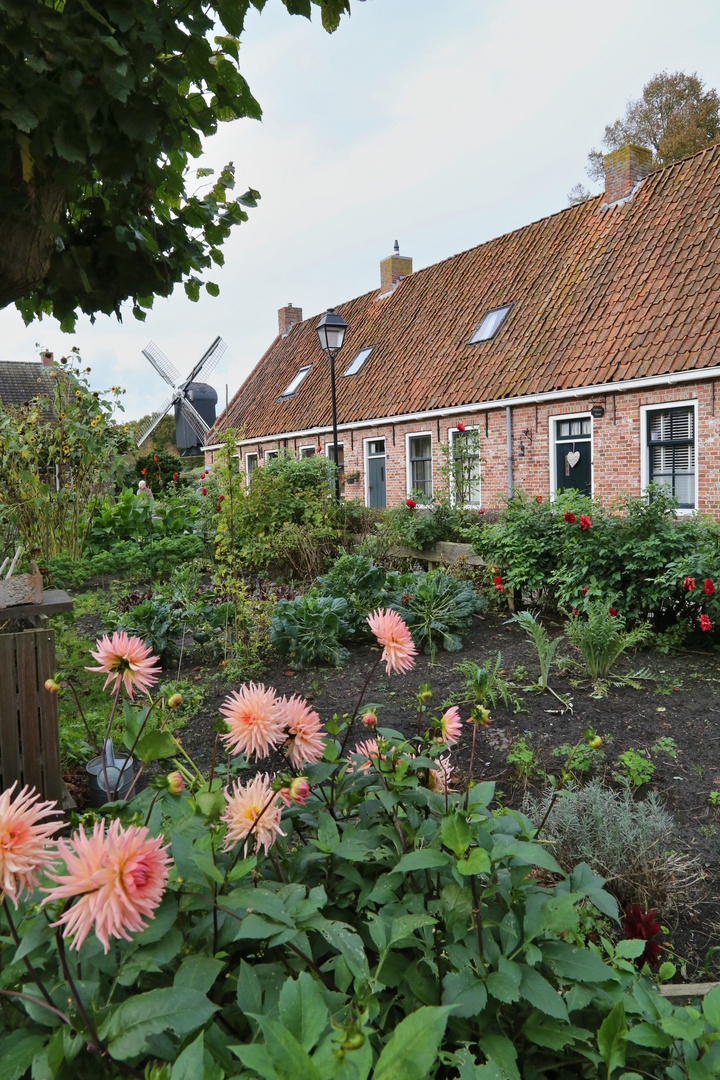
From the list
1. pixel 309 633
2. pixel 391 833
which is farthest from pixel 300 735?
pixel 309 633

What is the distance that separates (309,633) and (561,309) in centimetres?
972

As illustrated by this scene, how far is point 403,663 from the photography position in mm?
1440

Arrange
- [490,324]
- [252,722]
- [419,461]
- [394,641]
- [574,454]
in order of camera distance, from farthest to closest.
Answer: [419,461], [490,324], [574,454], [394,641], [252,722]

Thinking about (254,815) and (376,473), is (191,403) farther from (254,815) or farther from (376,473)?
(254,815)

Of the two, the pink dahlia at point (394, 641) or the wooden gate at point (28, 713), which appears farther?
the wooden gate at point (28, 713)

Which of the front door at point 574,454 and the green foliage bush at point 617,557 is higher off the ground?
the front door at point 574,454

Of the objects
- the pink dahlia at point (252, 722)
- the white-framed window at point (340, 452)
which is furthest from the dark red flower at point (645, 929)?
the white-framed window at point (340, 452)

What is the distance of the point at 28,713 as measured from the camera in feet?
8.69

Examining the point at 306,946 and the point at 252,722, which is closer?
the point at 306,946

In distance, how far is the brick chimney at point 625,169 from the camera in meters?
12.9

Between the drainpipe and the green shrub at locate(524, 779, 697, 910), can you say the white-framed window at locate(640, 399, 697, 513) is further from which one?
the green shrub at locate(524, 779, 697, 910)

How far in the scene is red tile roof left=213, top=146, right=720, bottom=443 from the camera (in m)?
10.6

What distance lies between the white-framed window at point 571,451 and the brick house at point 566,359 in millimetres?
25

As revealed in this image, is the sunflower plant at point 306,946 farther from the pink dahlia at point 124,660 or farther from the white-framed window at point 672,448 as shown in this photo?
the white-framed window at point 672,448
